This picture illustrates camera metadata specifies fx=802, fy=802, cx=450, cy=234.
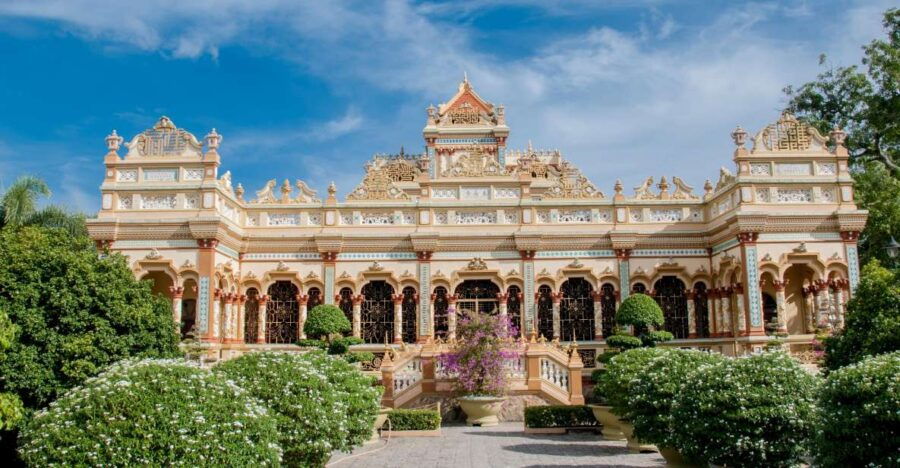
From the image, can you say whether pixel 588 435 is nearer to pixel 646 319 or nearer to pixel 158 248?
pixel 646 319

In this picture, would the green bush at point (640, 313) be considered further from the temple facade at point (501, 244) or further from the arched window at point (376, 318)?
the arched window at point (376, 318)

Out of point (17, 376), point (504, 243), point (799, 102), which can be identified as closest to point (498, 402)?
point (504, 243)

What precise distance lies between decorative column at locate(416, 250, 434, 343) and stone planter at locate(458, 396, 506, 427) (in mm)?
5528

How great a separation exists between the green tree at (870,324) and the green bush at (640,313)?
8813 mm

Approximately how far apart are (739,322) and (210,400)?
18.0 m

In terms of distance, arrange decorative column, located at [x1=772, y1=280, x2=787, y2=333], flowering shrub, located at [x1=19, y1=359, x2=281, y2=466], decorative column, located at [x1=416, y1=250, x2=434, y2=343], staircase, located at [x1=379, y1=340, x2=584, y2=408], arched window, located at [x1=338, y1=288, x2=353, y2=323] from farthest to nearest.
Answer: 1. arched window, located at [x1=338, y1=288, x2=353, y2=323]
2. decorative column, located at [x1=416, y1=250, x2=434, y2=343]
3. decorative column, located at [x1=772, y1=280, x2=787, y2=333]
4. staircase, located at [x1=379, y1=340, x2=584, y2=408]
5. flowering shrub, located at [x1=19, y1=359, x2=281, y2=466]

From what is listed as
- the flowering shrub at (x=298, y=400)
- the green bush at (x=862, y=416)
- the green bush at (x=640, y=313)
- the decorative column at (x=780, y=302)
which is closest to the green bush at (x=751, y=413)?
the green bush at (x=862, y=416)

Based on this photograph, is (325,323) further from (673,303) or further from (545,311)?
(673,303)

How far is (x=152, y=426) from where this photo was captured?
299 inches

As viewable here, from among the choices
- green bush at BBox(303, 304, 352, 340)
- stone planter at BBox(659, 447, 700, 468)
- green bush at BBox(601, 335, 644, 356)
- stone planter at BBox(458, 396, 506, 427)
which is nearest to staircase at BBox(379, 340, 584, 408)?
stone planter at BBox(458, 396, 506, 427)

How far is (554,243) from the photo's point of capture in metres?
24.2

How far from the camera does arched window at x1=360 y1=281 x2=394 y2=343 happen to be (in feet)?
79.2

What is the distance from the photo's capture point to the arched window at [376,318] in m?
24.1

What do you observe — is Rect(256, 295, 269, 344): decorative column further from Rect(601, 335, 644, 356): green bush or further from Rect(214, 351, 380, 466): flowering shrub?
Rect(214, 351, 380, 466): flowering shrub
